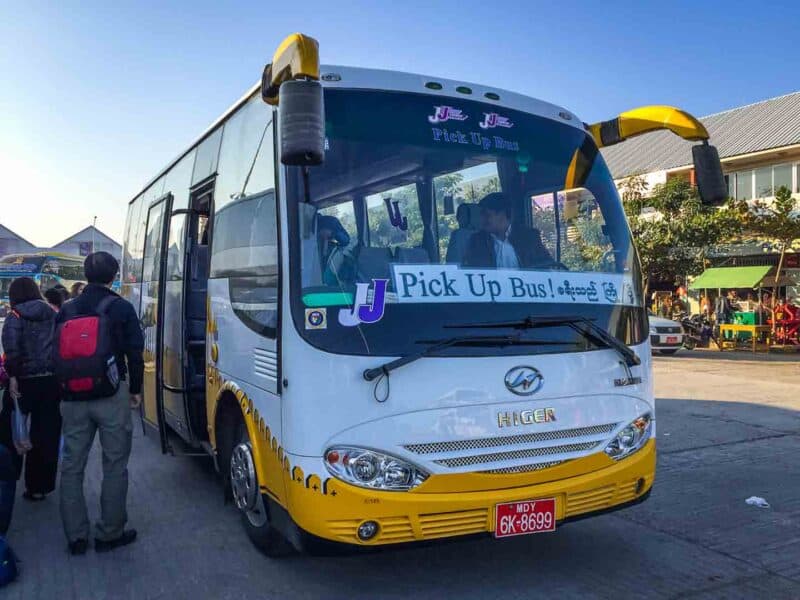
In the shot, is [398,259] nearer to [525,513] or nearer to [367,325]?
[367,325]

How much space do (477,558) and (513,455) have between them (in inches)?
42.6

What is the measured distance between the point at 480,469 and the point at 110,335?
98.0 inches

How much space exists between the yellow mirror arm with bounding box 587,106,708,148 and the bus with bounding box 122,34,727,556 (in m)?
0.02

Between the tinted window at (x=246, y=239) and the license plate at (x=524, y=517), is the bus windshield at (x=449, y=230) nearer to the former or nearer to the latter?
the tinted window at (x=246, y=239)

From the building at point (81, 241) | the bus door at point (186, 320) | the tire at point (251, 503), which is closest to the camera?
the tire at point (251, 503)

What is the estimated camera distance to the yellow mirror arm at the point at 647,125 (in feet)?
14.8

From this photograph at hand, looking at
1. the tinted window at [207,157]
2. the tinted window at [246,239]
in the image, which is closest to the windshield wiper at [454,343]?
the tinted window at [246,239]

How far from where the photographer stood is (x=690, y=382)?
13594 mm

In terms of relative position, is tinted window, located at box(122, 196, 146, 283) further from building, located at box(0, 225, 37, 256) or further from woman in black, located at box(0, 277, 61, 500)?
building, located at box(0, 225, 37, 256)

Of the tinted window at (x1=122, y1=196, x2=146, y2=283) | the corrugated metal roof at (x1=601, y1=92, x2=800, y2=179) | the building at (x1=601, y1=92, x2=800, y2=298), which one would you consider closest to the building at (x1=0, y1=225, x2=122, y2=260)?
the corrugated metal roof at (x1=601, y1=92, x2=800, y2=179)

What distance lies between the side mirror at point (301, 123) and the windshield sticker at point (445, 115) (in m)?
0.94

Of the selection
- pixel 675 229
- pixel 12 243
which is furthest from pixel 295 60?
pixel 12 243

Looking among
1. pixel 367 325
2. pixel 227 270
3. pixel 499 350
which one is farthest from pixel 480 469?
pixel 227 270

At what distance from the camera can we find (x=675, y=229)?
24641 mm
